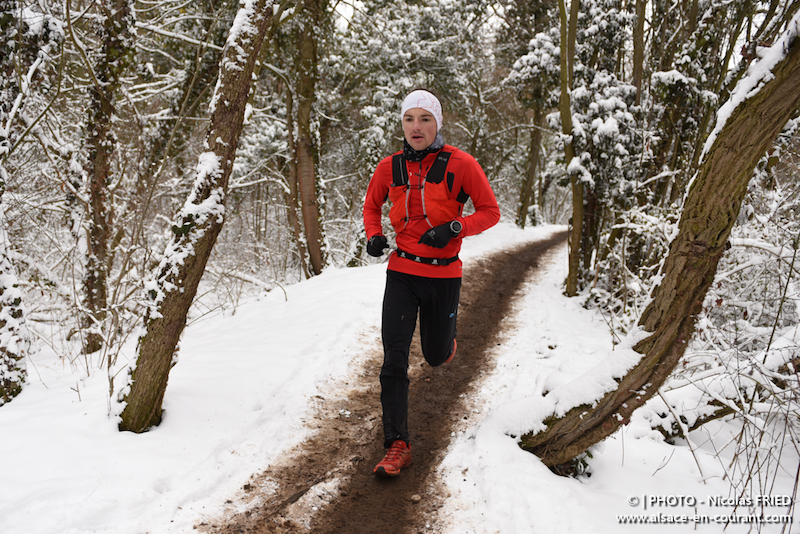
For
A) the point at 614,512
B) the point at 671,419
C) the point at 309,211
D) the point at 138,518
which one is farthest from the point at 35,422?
the point at 309,211

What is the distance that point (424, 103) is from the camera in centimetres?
308

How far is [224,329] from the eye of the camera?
217 inches

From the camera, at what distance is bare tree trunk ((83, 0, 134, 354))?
587 centimetres

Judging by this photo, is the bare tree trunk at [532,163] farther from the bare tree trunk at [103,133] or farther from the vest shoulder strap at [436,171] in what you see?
the vest shoulder strap at [436,171]

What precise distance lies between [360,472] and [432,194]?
1969 mm

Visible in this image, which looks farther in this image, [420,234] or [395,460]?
[420,234]

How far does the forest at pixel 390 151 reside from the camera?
2.65 meters

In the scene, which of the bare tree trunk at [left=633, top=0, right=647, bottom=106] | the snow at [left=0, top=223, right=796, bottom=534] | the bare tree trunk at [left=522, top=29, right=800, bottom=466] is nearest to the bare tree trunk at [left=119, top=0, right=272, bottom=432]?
the snow at [left=0, top=223, right=796, bottom=534]

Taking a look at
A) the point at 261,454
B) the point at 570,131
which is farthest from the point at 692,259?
the point at 570,131

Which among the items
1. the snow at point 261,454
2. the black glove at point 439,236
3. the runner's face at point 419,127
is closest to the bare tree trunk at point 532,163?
the runner's face at point 419,127

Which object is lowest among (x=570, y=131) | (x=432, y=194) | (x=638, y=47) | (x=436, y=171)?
(x=432, y=194)

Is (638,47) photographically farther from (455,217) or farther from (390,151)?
(390,151)

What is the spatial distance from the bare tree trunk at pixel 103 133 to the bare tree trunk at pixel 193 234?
140 inches

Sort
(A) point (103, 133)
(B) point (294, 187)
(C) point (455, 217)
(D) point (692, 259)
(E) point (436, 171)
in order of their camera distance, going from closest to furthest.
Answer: (D) point (692, 259)
(E) point (436, 171)
(C) point (455, 217)
(A) point (103, 133)
(B) point (294, 187)
